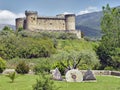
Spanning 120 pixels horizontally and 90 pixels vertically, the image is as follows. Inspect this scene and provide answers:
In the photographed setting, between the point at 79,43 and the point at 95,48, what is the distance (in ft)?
119

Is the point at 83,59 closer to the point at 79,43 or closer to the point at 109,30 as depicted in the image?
the point at 109,30

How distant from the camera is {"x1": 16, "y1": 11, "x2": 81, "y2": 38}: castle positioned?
4766 inches

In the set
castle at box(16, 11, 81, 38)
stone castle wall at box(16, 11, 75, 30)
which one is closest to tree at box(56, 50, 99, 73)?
castle at box(16, 11, 81, 38)

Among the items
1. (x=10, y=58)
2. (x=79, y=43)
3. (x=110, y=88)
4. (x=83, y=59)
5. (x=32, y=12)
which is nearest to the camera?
(x=110, y=88)

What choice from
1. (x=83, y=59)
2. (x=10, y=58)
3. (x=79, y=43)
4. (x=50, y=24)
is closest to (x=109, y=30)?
(x=83, y=59)

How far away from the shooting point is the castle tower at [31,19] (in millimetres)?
120113

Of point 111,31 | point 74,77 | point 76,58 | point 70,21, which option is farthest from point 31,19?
point 74,77

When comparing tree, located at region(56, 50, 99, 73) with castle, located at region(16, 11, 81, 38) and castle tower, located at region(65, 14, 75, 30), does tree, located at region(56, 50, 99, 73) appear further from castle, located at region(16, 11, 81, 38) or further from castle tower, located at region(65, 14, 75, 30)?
castle tower, located at region(65, 14, 75, 30)

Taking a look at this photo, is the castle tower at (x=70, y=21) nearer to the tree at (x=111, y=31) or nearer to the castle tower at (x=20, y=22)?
the castle tower at (x=20, y=22)

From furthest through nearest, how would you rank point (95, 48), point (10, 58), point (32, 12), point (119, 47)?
point (32, 12)
point (10, 58)
point (95, 48)
point (119, 47)

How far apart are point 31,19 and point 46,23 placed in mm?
5561

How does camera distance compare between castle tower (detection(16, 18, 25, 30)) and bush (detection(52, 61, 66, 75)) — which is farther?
castle tower (detection(16, 18, 25, 30))

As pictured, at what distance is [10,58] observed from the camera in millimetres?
82375

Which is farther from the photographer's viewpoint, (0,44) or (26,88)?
(0,44)
